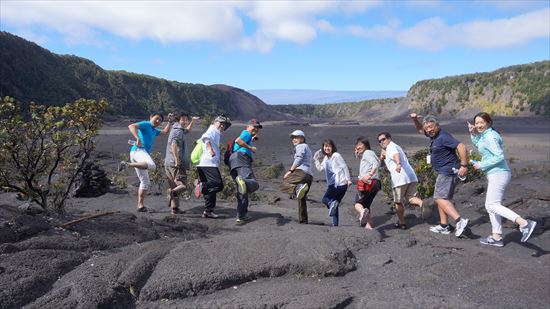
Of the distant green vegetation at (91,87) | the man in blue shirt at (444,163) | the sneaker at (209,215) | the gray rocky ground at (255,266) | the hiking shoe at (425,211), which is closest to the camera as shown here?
the gray rocky ground at (255,266)

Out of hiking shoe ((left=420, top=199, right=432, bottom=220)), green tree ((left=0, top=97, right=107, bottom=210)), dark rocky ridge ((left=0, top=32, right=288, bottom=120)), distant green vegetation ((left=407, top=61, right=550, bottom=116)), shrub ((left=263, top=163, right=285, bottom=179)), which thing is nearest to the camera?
green tree ((left=0, top=97, right=107, bottom=210))

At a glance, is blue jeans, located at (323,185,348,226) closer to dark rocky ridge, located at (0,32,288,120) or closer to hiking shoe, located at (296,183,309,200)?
hiking shoe, located at (296,183,309,200)

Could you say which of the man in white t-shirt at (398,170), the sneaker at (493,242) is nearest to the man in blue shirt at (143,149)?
the man in white t-shirt at (398,170)

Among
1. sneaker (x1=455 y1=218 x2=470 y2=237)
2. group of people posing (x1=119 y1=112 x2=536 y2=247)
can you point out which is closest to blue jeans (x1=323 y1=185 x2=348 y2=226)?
group of people posing (x1=119 y1=112 x2=536 y2=247)

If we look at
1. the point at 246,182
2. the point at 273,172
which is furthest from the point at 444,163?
the point at 273,172

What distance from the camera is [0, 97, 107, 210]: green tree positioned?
6.27 metres

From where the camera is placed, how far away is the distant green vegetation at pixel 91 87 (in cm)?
4565

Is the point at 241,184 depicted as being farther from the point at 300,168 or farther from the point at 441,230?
the point at 441,230

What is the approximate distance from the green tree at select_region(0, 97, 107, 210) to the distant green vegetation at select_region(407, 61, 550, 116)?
54518 millimetres

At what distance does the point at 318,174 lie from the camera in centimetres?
1780

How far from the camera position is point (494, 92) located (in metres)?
59.9

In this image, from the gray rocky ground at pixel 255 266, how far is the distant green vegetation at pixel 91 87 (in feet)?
113

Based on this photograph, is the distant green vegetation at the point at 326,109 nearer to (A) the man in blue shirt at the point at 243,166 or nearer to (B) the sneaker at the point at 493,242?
(A) the man in blue shirt at the point at 243,166

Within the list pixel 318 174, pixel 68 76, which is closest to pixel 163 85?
pixel 68 76
